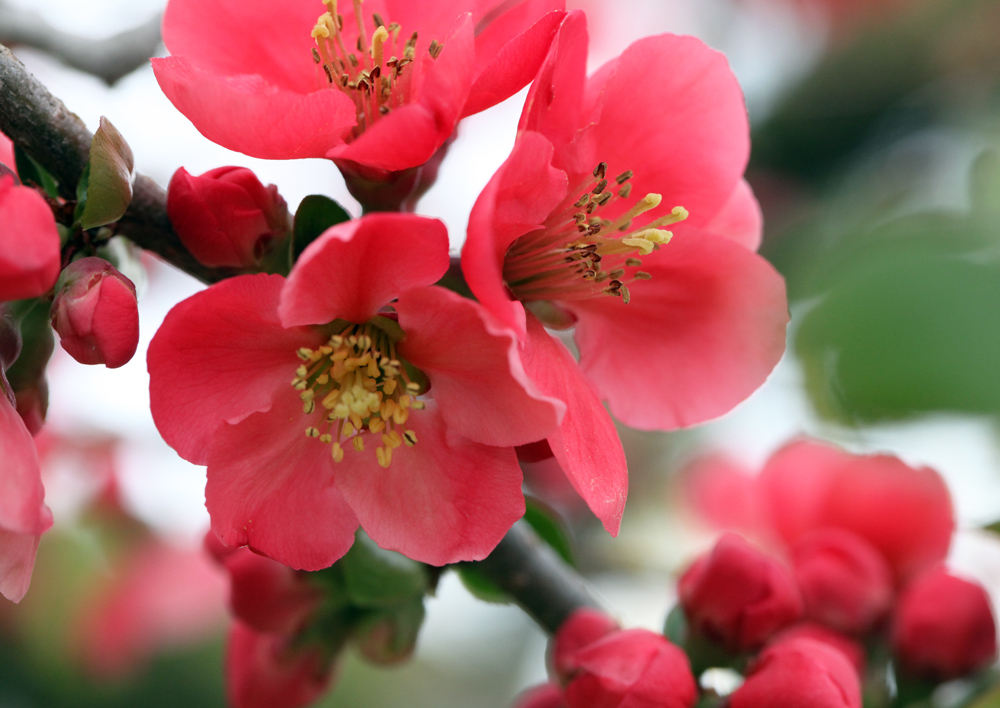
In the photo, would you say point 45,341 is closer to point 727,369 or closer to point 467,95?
point 467,95

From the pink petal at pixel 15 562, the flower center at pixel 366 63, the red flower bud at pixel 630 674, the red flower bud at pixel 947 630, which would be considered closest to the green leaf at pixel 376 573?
the red flower bud at pixel 630 674

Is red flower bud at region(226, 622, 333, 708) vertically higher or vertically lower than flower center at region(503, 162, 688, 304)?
lower

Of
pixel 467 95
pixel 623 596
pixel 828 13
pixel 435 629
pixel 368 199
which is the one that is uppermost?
pixel 467 95

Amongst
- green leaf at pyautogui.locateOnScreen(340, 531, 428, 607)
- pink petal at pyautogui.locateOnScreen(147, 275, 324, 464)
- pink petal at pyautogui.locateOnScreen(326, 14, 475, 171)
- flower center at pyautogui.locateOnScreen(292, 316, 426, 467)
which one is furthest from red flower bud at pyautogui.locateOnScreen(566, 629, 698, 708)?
pink petal at pyautogui.locateOnScreen(326, 14, 475, 171)

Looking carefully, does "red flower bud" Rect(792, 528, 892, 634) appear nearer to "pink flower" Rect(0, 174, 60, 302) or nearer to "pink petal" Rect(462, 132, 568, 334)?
"pink petal" Rect(462, 132, 568, 334)

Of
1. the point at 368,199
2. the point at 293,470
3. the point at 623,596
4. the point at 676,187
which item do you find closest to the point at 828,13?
the point at 623,596

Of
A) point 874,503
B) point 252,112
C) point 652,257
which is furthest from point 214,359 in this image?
point 874,503
